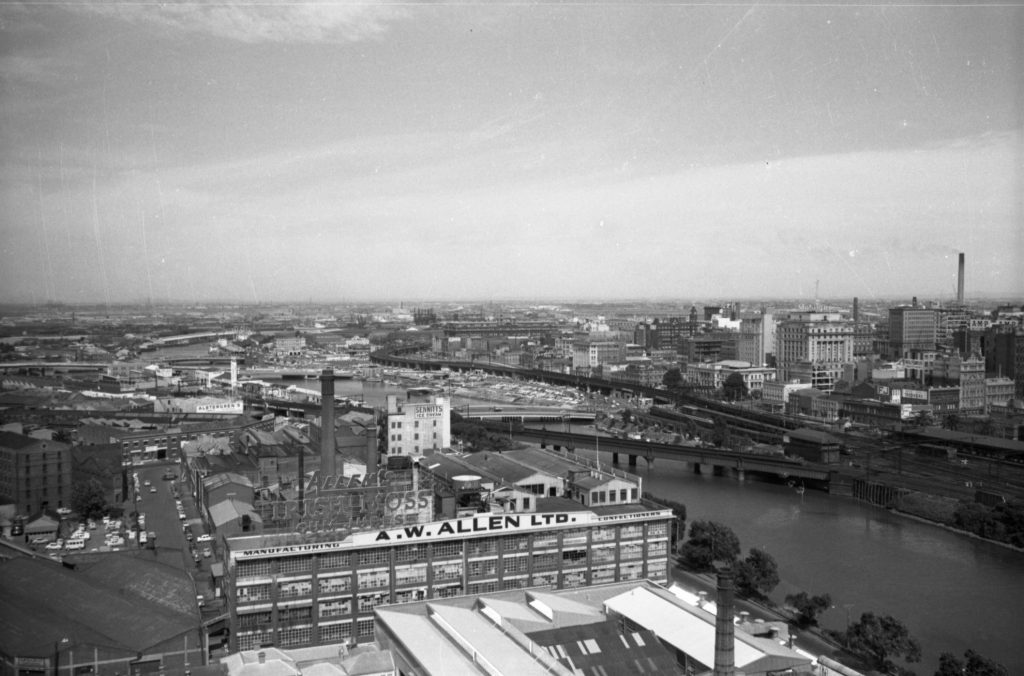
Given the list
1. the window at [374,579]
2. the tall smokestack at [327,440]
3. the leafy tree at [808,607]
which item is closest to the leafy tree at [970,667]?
the leafy tree at [808,607]

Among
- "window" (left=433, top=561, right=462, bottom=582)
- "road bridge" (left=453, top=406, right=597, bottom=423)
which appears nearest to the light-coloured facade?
"window" (left=433, top=561, right=462, bottom=582)

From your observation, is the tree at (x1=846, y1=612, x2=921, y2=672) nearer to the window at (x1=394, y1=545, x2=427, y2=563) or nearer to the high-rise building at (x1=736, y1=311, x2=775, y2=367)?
the window at (x1=394, y1=545, x2=427, y2=563)

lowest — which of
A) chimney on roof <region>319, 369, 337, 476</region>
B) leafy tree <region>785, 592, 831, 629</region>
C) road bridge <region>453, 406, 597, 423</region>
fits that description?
road bridge <region>453, 406, 597, 423</region>

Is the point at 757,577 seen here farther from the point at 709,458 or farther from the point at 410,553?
the point at 709,458

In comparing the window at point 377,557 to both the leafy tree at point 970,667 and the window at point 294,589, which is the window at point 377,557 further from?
the leafy tree at point 970,667

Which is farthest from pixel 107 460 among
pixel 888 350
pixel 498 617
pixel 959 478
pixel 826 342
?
pixel 888 350
